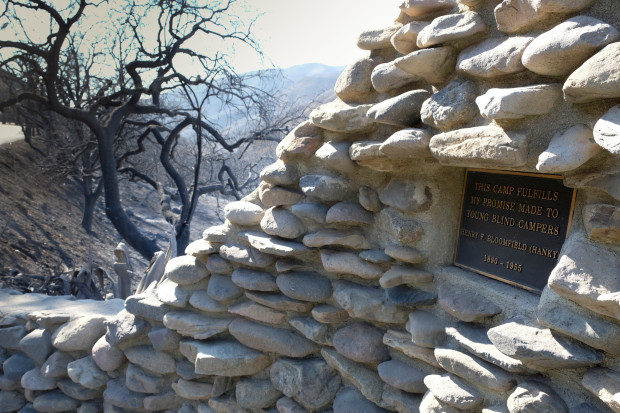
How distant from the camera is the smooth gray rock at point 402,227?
187 cm

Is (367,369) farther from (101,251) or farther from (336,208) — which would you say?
(101,251)

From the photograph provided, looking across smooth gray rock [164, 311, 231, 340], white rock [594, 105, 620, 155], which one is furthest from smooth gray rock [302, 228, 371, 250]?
white rock [594, 105, 620, 155]

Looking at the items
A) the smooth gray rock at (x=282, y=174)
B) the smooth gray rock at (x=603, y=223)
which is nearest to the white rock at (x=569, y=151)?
the smooth gray rock at (x=603, y=223)

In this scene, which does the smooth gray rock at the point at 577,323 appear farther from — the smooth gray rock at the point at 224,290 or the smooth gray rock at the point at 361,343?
the smooth gray rock at the point at 224,290

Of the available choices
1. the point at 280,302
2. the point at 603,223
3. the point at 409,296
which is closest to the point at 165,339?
the point at 280,302

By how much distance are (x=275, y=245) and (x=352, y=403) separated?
2.24 ft

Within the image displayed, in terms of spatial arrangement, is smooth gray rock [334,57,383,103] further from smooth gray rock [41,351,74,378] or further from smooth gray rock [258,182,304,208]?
smooth gray rock [41,351,74,378]

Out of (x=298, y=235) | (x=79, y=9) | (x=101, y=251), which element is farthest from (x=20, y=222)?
(x=298, y=235)

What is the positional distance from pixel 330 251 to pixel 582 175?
3.36ft

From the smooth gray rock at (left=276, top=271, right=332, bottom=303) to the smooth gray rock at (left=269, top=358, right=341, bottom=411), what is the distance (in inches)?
10.5

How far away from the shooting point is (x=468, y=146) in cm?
153

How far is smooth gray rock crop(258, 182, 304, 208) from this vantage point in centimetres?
223

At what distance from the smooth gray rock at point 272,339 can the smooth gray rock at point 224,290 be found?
→ 0.12m

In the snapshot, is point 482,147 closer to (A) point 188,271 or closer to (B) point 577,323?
(B) point 577,323
